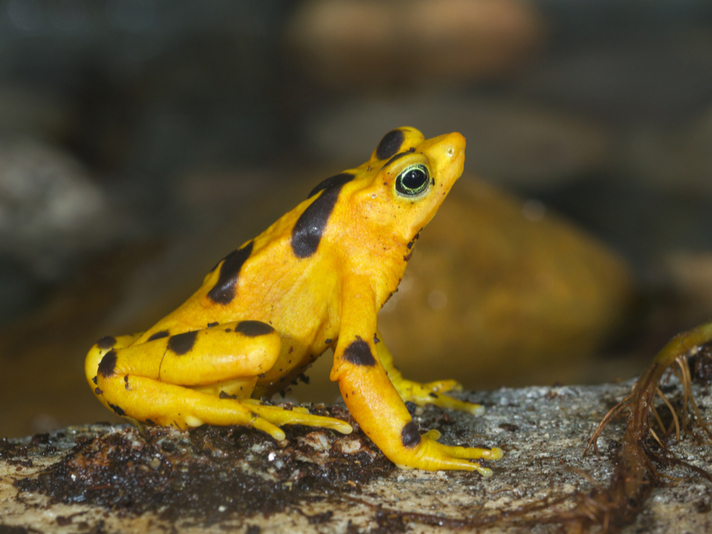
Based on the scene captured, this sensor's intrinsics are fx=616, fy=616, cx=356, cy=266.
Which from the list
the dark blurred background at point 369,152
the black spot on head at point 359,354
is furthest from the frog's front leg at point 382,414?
the dark blurred background at point 369,152

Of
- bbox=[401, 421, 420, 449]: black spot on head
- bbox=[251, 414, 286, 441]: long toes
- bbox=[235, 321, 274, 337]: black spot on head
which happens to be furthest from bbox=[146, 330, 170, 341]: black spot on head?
bbox=[401, 421, 420, 449]: black spot on head

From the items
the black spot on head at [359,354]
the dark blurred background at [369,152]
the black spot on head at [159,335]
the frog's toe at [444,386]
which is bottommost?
the black spot on head at [359,354]

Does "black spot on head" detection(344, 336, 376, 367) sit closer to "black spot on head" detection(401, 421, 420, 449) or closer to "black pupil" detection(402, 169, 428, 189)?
"black spot on head" detection(401, 421, 420, 449)

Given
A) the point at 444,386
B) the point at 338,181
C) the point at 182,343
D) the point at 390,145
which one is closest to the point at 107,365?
the point at 182,343

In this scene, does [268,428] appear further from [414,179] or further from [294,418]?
[414,179]

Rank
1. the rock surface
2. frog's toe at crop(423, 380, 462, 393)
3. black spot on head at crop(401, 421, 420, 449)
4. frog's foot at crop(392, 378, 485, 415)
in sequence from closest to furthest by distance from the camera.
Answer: the rock surface
black spot on head at crop(401, 421, 420, 449)
frog's foot at crop(392, 378, 485, 415)
frog's toe at crop(423, 380, 462, 393)

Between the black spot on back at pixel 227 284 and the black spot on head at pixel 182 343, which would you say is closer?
the black spot on head at pixel 182 343

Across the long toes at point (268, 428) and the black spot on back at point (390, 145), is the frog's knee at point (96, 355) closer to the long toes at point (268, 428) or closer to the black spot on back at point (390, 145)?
the long toes at point (268, 428)
